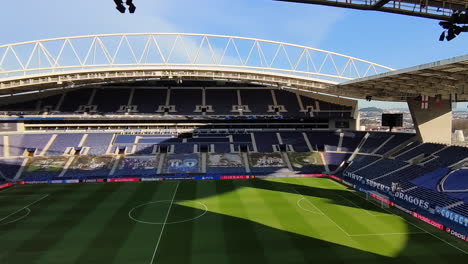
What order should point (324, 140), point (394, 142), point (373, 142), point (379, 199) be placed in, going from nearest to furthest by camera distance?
point (379, 199), point (394, 142), point (373, 142), point (324, 140)

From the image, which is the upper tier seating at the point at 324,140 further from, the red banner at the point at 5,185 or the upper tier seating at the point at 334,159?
the red banner at the point at 5,185

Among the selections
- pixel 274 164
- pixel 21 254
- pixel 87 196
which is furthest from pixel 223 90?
pixel 21 254

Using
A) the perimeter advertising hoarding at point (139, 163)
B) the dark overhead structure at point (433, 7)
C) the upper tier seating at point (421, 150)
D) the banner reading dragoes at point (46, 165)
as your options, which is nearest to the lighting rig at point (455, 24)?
the dark overhead structure at point (433, 7)

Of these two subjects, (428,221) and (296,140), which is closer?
(428,221)

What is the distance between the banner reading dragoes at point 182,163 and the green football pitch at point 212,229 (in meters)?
9.23

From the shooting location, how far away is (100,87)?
59156 mm

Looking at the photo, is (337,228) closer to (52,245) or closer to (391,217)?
(391,217)

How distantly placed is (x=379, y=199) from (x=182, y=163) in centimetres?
2675

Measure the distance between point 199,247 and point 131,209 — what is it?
35.0ft

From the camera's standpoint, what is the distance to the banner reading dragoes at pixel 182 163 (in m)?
44.0

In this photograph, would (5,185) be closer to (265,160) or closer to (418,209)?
(265,160)

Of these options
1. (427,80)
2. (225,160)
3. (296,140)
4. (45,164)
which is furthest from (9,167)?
(427,80)

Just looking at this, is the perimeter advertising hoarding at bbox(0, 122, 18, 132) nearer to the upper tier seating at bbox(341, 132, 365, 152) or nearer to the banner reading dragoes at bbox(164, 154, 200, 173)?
the banner reading dragoes at bbox(164, 154, 200, 173)

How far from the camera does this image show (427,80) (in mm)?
28203
